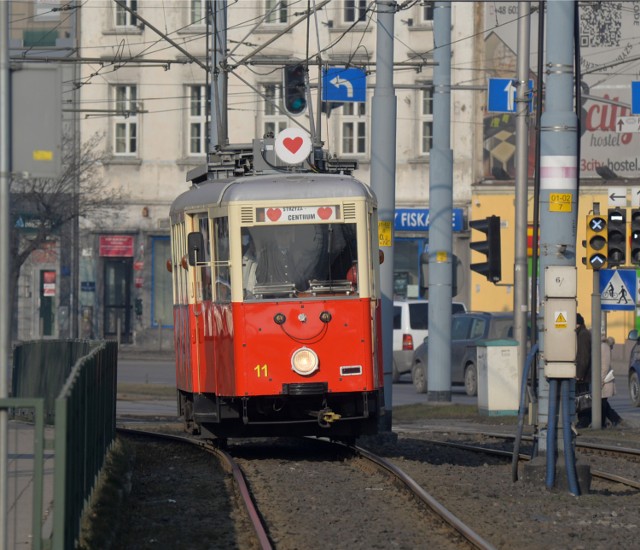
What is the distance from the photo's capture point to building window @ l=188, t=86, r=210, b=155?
164ft

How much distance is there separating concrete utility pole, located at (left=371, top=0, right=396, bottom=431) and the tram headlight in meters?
4.66

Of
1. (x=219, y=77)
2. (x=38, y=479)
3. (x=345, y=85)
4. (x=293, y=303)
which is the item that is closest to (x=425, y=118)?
(x=345, y=85)

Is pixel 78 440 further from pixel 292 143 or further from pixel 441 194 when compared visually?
pixel 441 194

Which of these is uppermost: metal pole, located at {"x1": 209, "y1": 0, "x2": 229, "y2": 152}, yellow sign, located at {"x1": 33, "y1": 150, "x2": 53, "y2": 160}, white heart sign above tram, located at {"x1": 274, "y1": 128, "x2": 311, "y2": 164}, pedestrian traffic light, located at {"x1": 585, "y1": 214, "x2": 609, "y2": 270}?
metal pole, located at {"x1": 209, "y1": 0, "x2": 229, "y2": 152}

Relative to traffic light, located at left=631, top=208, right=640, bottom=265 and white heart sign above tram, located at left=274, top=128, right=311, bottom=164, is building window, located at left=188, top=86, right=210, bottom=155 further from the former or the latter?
white heart sign above tram, located at left=274, top=128, right=311, bottom=164

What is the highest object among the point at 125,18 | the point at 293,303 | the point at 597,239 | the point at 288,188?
the point at 125,18

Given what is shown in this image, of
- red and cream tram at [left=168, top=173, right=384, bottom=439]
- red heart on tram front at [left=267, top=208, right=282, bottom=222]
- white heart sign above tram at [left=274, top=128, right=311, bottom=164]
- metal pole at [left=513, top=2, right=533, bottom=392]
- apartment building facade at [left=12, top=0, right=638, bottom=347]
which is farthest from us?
apartment building facade at [left=12, top=0, right=638, bottom=347]

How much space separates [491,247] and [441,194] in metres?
1.60

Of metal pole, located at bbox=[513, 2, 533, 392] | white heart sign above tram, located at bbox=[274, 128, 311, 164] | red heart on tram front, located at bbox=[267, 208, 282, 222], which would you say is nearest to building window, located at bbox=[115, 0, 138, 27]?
metal pole, located at bbox=[513, 2, 533, 392]

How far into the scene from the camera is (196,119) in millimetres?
50188

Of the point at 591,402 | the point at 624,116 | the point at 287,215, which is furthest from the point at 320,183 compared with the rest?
the point at 624,116

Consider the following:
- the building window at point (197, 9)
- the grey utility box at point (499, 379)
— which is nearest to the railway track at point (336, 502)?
the grey utility box at point (499, 379)

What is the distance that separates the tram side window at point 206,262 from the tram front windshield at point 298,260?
77 cm

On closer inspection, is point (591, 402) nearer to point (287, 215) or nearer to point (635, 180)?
point (287, 215)
